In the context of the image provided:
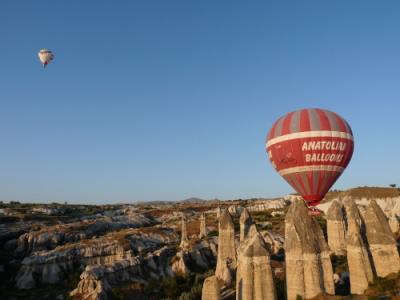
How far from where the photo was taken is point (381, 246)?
27.8 meters

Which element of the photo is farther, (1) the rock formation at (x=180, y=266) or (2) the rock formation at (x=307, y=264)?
(1) the rock formation at (x=180, y=266)

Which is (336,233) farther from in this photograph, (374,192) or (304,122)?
(374,192)

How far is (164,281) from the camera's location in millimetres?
49406

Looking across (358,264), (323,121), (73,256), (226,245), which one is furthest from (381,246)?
(73,256)

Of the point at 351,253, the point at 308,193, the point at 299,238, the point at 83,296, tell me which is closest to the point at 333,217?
the point at 308,193

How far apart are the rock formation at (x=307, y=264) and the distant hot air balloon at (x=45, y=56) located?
54280mm

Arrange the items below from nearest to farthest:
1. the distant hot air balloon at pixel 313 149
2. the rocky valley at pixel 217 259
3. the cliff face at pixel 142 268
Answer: the rocky valley at pixel 217 259 → the distant hot air balloon at pixel 313 149 → the cliff face at pixel 142 268

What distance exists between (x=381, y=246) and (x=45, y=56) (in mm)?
59372

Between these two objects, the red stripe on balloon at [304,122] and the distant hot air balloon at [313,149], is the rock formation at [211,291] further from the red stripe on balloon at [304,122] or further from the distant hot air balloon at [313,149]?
the red stripe on balloon at [304,122]

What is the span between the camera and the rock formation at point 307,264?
79.2ft

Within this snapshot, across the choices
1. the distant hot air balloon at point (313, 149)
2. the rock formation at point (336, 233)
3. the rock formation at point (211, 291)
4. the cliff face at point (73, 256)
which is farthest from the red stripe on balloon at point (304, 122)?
the cliff face at point (73, 256)

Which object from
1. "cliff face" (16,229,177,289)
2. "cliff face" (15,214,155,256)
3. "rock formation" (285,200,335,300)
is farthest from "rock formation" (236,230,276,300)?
"cliff face" (15,214,155,256)

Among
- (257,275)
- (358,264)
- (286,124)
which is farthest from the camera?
(286,124)

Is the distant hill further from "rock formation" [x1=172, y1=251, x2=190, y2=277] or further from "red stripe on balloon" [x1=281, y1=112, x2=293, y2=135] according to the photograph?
"red stripe on balloon" [x1=281, y1=112, x2=293, y2=135]
